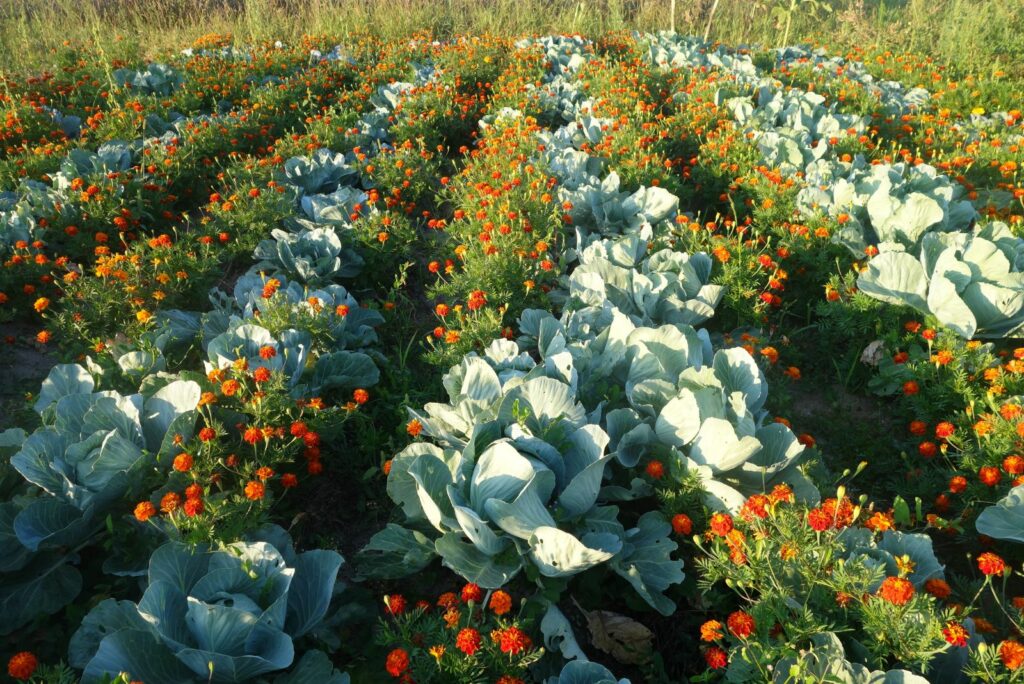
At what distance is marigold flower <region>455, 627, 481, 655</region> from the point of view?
58.4 inches

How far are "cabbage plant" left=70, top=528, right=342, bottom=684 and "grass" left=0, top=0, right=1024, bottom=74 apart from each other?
7785mm

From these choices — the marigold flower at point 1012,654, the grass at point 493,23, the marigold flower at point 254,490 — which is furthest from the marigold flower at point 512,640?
the grass at point 493,23

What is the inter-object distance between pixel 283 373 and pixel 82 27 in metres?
9.95

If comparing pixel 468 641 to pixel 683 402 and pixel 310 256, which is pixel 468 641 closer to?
pixel 683 402

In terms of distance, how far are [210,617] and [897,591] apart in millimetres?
1620

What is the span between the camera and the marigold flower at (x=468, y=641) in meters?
1.48

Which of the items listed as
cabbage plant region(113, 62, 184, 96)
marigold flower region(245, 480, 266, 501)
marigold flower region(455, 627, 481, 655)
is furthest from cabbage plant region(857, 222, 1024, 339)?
cabbage plant region(113, 62, 184, 96)

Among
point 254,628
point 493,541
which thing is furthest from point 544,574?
point 254,628

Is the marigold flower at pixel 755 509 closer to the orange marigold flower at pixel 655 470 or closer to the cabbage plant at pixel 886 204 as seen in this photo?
the orange marigold flower at pixel 655 470

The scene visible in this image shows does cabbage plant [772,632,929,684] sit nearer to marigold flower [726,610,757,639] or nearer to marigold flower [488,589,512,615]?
marigold flower [726,610,757,639]

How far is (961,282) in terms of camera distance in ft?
9.33

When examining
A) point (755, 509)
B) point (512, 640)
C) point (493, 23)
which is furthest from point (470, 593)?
point (493, 23)

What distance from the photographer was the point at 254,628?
5.42 ft

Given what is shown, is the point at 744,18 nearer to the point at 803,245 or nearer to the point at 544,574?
the point at 803,245
